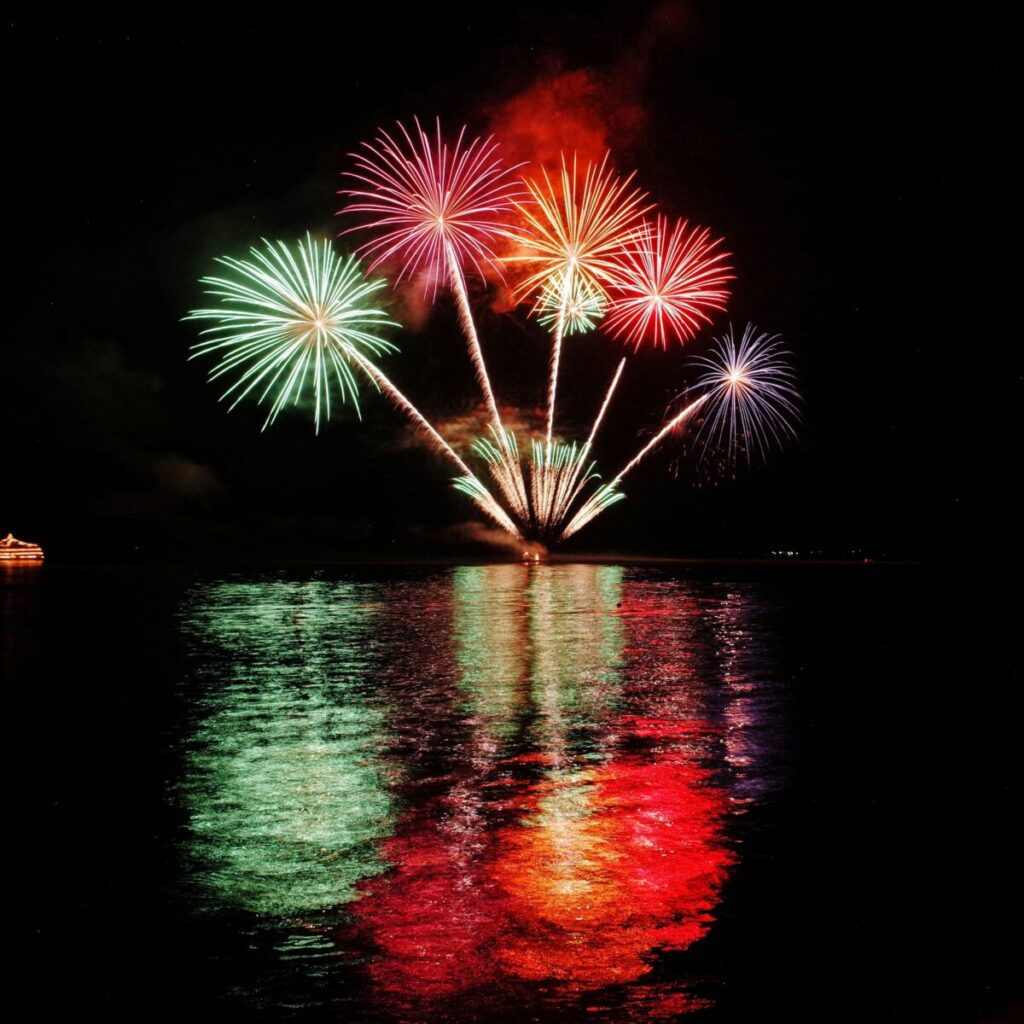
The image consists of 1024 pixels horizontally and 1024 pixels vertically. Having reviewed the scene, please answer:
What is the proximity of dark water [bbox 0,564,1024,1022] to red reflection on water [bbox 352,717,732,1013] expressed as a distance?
0.07 ft

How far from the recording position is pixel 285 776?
733 cm

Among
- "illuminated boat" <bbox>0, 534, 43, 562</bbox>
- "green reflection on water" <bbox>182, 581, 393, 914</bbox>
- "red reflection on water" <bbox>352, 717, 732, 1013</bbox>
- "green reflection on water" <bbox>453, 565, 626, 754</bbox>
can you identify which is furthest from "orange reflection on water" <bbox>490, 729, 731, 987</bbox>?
"illuminated boat" <bbox>0, 534, 43, 562</bbox>

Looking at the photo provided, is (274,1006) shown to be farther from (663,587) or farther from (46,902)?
(663,587)

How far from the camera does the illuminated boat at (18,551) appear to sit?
283ft

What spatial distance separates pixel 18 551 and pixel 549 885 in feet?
304

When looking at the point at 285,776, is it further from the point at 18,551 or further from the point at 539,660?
the point at 18,551

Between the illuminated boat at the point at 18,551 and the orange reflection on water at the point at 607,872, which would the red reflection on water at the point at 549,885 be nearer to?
the orange reflection on water at the point at 607,872

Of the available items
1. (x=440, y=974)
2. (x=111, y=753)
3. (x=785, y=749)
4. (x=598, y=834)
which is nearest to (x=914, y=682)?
(x=785, y=749)

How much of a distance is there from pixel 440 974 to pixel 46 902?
207 cm

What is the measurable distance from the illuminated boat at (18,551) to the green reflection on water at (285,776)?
78.3m

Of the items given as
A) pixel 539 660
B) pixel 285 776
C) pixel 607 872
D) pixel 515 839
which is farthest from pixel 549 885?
pixel 539 660

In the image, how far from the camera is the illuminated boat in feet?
283

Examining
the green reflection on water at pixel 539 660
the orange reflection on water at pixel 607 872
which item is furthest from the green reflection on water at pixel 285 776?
the green reflection on water at pixel 539 660

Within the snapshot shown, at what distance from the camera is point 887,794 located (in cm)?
698
